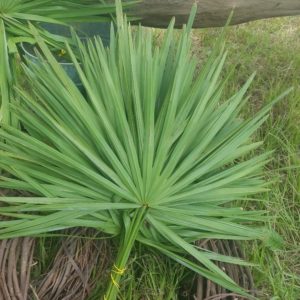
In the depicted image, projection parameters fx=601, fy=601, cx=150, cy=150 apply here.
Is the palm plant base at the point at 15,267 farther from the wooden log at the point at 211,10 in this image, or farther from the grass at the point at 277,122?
the wooden log at the point at 211,10

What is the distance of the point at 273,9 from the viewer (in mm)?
2084

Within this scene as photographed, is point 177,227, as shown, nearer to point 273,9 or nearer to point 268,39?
point 273,9

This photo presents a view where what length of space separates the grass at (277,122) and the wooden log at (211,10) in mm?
298

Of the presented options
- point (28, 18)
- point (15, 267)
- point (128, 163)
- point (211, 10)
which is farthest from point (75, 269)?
point (211, 10)

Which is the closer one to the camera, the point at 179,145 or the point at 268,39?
the point at 179,145

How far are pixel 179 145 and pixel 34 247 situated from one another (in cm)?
38

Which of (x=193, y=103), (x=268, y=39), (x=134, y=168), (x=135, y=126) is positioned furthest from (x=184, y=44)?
(x=268, y=39)

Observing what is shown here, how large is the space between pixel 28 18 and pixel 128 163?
1.87ft

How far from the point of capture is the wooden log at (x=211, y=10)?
198 centimetres

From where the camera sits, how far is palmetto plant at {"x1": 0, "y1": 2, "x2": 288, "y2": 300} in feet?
4.03

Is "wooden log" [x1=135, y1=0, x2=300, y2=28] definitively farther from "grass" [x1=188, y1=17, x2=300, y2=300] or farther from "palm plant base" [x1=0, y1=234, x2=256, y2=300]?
"palm plant base" [x1=0, y1=234, x2=256, y2=300]

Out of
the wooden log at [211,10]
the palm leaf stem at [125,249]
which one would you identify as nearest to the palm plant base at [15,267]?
the palm leaf stem at [125,249]

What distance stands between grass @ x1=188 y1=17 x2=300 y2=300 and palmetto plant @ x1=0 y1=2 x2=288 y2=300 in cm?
22

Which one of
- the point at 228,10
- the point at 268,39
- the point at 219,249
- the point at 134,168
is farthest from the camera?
the point at 268,39
